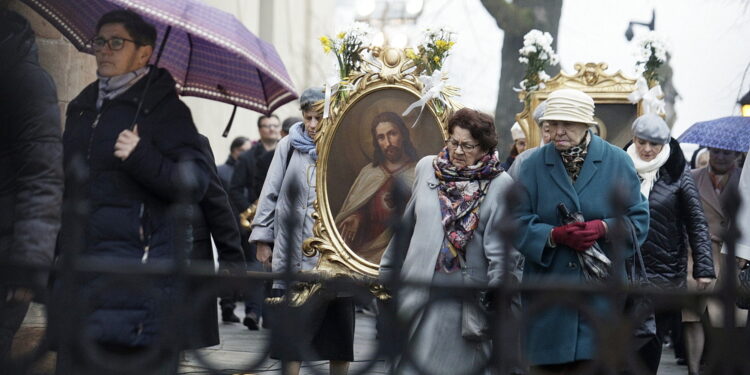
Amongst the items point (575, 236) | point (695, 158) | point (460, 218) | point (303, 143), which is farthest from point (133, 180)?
point (695, 158)

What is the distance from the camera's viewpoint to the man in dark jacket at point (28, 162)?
4410 mm

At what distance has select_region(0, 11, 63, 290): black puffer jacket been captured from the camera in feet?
14.5

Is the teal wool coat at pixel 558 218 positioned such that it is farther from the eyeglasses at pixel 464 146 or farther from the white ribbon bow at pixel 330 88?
the white ribbon bow at pixel 330 88

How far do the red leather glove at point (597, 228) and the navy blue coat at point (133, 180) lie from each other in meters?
1.81

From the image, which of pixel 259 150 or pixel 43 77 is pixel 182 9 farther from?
pixel 259 150

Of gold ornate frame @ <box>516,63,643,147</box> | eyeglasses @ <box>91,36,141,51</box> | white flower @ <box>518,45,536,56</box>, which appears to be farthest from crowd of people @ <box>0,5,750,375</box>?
white flower @ <box>518,45,536,56</box>

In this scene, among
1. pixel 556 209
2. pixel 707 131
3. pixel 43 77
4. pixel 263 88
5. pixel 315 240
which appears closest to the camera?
pixel 43 77

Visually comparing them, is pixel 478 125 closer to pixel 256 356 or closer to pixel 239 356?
pixel 239 356

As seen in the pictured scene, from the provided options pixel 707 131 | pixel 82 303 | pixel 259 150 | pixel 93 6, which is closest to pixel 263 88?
pixel 93 6

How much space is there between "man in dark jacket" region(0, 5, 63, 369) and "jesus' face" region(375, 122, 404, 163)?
3.64m

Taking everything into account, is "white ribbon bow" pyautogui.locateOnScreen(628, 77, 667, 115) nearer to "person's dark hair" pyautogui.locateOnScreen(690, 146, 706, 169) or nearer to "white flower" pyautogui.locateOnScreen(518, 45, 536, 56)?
"white flower" pyautogui.locateOnScreen(518, 45, 536, 56)

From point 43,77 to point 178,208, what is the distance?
A: 1831mm

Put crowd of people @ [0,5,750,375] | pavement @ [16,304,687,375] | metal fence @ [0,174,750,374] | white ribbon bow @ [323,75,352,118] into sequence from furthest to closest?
white ribbon bow @ [323,75,352,118]
crowd of people @ [0,5,750,375]
pavement @ [16,304,687,375]
metal fence @ [0,174,750,374]

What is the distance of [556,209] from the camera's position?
595cm
